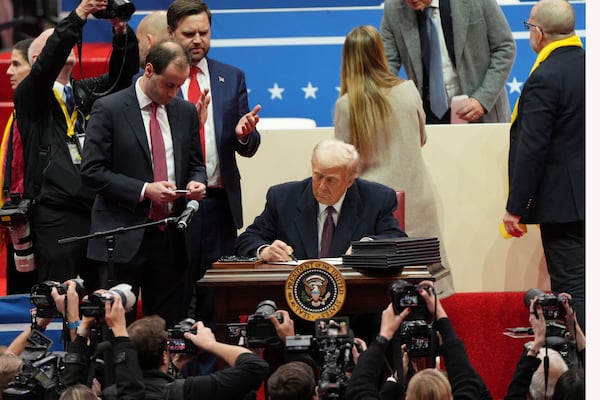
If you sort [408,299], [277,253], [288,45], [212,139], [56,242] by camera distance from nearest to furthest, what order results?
[408,299]
[277,253]
[56,242]
[212,139]
[288,45]

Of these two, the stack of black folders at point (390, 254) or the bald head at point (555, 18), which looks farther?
the bald head at point (555, 18)

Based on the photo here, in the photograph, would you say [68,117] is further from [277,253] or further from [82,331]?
[82,331]

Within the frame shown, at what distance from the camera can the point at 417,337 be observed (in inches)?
137

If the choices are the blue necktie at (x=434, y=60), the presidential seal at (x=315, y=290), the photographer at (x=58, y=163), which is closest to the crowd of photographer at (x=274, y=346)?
the presidential seal at (x=315, y=290)

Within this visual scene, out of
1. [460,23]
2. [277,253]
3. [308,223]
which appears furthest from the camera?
[460,23]

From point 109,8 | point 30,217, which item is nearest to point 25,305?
point 30,217

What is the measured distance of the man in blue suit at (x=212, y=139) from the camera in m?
5.01

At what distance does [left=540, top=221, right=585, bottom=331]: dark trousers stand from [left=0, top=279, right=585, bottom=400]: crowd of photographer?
1332 mm

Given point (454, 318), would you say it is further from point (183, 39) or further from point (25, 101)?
point (25, 101)

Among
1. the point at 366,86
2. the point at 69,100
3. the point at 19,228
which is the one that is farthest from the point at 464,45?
the point at 19,228

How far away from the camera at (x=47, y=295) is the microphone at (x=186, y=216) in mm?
511

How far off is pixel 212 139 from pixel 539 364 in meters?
2.32

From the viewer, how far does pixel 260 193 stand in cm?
613

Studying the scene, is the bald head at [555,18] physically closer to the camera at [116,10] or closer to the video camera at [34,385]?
the camera at [116,10]
